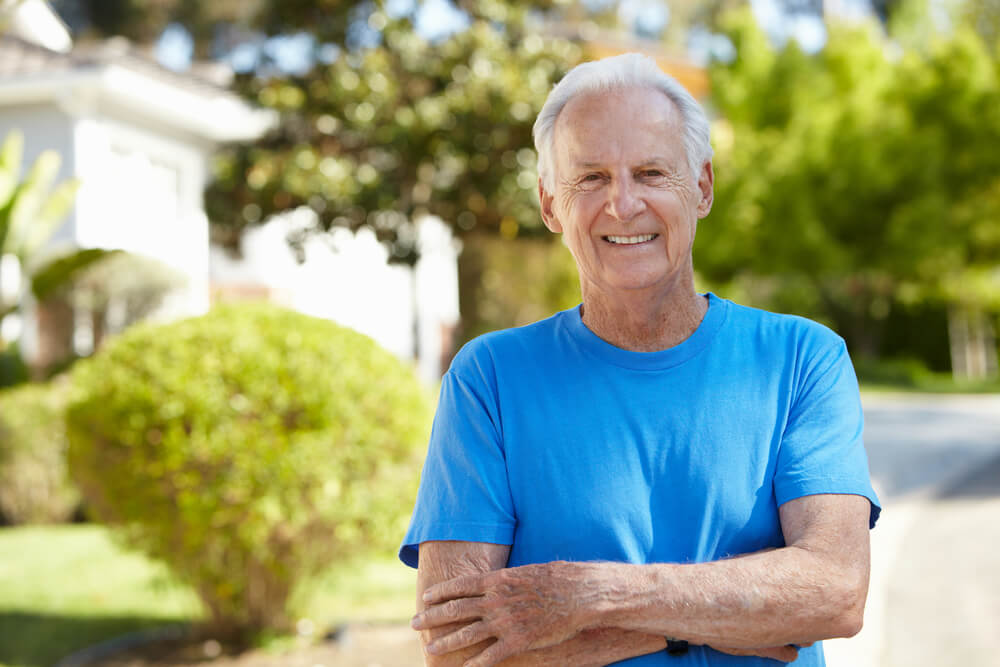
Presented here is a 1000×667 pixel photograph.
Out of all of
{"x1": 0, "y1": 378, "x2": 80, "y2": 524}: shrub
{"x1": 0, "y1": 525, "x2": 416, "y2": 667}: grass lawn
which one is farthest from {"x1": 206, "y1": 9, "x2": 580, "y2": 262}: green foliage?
{"x1": 0, "y1": 525, "x2": 416, "y2": 667}: grass lawn

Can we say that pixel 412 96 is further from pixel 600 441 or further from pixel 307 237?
pixel 600 441

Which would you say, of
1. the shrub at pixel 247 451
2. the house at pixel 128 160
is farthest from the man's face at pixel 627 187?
the house at pixel 128 160

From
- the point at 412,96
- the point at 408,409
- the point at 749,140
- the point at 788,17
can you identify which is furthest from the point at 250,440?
the point at 788,17

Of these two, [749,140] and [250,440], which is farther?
[749,140]

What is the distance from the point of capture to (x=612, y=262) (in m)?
1.98

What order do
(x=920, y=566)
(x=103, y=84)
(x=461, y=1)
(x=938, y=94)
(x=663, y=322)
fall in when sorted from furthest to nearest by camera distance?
(x=938, y=94)
(x=461, y=1)
(x=103, y=84)
(x=920, y=566)
(x=663, y=322)

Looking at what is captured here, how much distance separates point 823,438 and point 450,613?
29.0 inches

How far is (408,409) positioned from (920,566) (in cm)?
449

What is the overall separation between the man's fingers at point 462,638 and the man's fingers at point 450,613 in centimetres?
2

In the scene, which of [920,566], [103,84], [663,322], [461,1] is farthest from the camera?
[461,1]

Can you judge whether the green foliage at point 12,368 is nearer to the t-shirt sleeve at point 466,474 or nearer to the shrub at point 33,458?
the shrub at point 33,458

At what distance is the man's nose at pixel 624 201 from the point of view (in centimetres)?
194

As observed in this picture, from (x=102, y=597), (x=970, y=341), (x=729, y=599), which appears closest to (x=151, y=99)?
(x=102, y=597)

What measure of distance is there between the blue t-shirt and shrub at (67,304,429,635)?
356 centimetres
